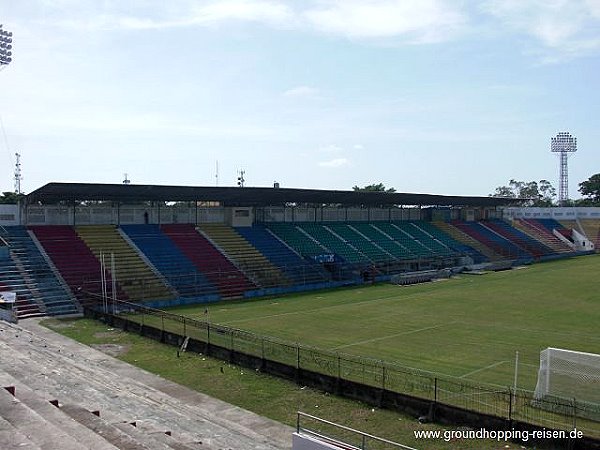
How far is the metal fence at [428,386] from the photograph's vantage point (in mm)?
16797

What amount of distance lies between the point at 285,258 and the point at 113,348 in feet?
88.4

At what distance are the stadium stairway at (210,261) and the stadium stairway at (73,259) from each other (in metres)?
7.55

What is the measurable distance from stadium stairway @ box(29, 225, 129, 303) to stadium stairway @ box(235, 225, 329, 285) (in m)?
15.0

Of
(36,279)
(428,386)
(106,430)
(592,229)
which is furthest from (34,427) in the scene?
(592,229)

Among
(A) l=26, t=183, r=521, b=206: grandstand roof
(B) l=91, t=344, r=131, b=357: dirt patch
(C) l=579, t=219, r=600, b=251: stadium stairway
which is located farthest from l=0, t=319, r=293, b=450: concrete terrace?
(C) l=579, t=219, r=600, b=251: stadium stairway

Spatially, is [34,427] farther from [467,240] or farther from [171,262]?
[467,240]

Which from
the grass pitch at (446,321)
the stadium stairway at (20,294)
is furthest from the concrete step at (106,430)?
the stadium stairway at (20,294)

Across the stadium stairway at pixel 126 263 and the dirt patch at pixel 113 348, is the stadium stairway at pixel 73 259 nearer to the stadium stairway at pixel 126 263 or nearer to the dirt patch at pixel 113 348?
the stadium stairway at pixel 126 263

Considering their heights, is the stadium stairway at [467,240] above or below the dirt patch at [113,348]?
above

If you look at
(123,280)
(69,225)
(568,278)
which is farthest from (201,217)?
(568,278)

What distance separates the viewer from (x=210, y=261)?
47.9 metres

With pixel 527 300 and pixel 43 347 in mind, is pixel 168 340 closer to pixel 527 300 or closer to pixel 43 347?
pixel 43 347

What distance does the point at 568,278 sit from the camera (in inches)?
2106

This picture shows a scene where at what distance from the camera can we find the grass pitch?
81.4 ft
